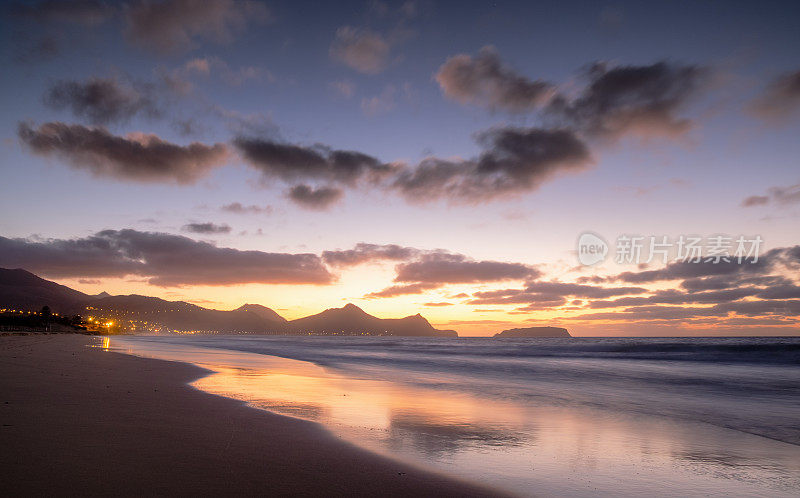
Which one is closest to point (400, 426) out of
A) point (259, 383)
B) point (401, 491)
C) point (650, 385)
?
point (401, 491)

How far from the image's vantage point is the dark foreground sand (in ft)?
14.1

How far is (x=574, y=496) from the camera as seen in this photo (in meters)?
5.07

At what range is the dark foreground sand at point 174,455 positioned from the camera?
4.31 meters

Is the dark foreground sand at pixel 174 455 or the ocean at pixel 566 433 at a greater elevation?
the dark foreground sand at pixel 174 455

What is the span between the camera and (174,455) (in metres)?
5.30

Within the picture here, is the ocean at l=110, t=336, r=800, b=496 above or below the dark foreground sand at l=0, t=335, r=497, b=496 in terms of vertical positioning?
below

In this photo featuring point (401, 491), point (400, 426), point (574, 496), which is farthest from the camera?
point (400, 426)

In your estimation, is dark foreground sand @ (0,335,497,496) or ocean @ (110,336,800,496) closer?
dark foreground sand @ (0,335,497,496)

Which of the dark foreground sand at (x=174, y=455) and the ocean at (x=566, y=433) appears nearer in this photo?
the dark foreground sand at (x=174, y=455)

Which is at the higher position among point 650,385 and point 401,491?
point 401,491

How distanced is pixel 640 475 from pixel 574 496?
1.67 metres

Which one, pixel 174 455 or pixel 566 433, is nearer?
pixel 174 455

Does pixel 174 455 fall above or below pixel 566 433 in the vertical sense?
above

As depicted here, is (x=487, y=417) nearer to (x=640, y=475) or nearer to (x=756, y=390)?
(x=640, y=475)
